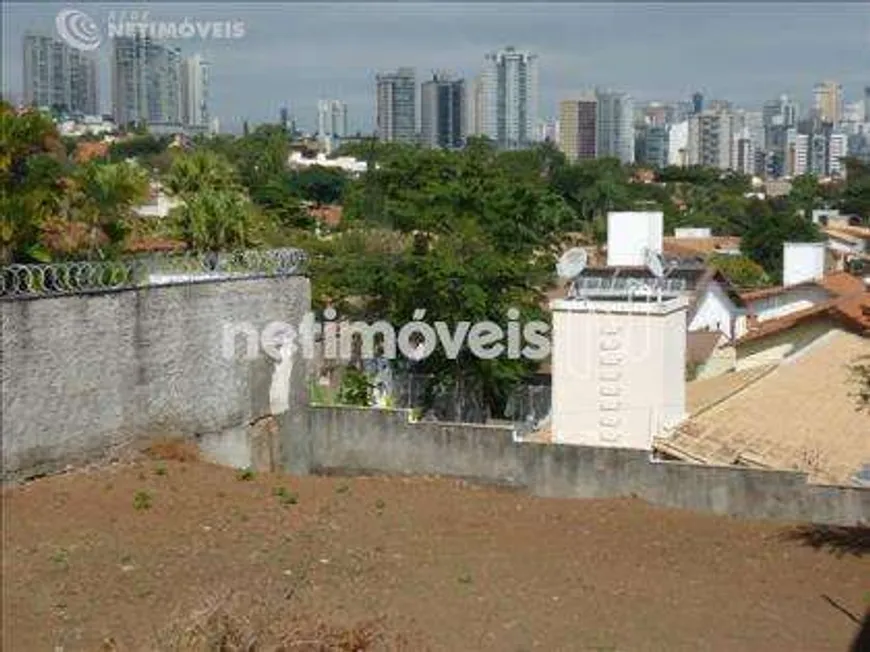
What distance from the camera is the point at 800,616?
1028 cm

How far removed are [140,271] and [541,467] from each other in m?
5.97

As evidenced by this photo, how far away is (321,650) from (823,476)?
11171 mm

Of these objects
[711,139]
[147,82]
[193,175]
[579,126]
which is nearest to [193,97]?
[147,82]

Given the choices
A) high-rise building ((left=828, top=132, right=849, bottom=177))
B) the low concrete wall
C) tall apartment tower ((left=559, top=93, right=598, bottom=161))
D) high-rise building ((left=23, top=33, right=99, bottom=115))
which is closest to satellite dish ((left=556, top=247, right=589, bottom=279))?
the low concrete wall

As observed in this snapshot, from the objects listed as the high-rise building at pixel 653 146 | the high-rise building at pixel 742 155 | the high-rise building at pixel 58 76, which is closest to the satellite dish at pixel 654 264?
the high-rise building at pixel 58 76

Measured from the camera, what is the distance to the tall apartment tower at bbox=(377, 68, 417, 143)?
348ft

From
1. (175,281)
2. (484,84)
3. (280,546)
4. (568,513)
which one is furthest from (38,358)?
(484,84)

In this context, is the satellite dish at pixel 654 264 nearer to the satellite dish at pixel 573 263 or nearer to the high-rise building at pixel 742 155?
the satellite dish at pixel 573 263

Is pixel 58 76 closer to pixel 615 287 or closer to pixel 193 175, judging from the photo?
pixel 193 175

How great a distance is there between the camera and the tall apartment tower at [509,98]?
102m

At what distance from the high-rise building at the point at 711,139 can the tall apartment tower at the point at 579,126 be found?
1634cm

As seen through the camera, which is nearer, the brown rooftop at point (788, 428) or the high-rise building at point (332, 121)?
the brown rooftop at point (788, 428)

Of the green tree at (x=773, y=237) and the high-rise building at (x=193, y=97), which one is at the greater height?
the high-rise building at (x=193, y=97)

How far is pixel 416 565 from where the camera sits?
11.8 metres
